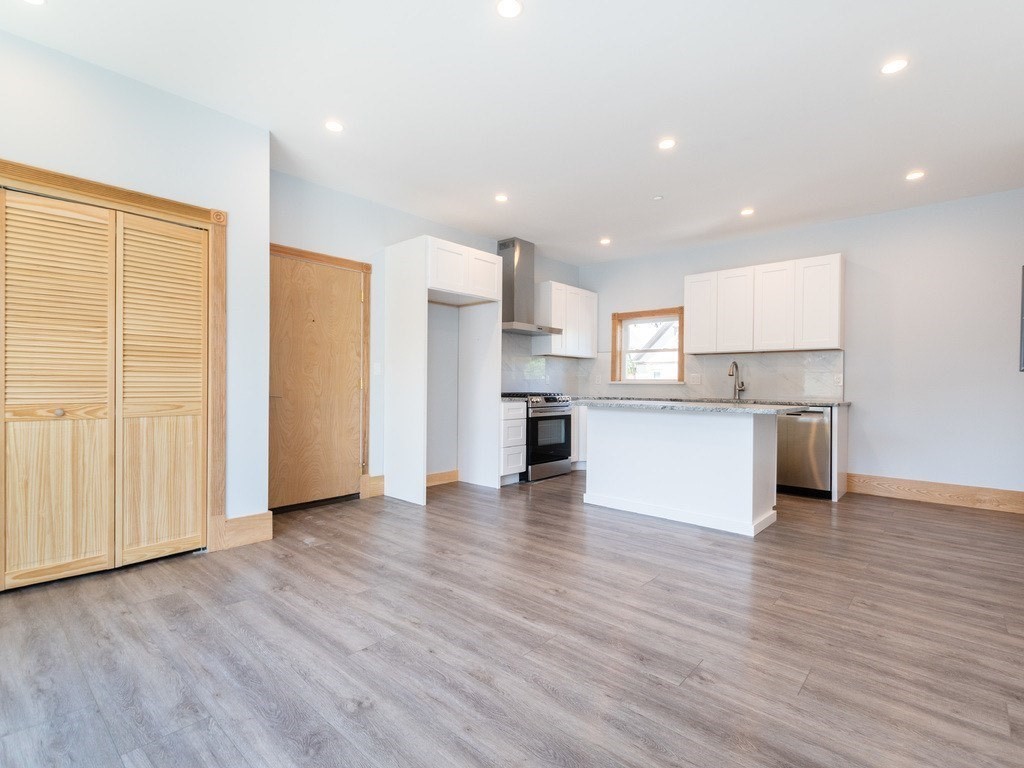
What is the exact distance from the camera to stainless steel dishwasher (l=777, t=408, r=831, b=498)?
14.9 ft

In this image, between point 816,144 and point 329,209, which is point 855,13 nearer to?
point 816,144

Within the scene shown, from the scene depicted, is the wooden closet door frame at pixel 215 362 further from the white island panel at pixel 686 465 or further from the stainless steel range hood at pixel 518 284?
the stainless steel range hood at pixel 518 284

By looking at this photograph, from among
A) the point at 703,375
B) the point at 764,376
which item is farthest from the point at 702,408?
the point at 703,375

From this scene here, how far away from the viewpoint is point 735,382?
5559mm

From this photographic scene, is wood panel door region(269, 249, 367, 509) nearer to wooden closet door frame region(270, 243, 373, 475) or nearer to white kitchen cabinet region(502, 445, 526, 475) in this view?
wooden closet door frame region(270, 243, 373, 475)

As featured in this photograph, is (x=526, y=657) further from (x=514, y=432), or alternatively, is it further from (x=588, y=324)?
(x=588, y=324)

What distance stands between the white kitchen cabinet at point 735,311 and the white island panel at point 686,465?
1766 millimetres

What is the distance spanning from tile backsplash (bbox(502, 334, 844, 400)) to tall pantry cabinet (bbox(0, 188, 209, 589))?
3397 mm

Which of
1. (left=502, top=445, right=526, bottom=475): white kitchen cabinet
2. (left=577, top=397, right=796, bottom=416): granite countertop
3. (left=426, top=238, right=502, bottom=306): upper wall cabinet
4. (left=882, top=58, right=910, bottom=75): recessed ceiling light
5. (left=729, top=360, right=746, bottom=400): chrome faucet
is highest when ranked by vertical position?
(left=882, top=58, right=910, bottom=75): recessed ceiling light

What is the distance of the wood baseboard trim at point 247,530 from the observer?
Answer: 3125 mm

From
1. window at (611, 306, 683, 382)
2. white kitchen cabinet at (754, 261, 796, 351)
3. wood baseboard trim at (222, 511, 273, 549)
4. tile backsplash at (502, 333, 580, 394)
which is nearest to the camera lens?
wood baseboard trim at (222, 511, 273, 549)

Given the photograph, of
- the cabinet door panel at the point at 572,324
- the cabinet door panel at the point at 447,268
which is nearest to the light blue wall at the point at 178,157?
the cabinet door panel at the point at 447,268

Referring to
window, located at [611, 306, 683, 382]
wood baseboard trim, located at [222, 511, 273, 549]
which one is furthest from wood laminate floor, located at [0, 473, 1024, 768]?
window, located at [611, 306, 683, 382]

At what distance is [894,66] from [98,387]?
4.43 meters
